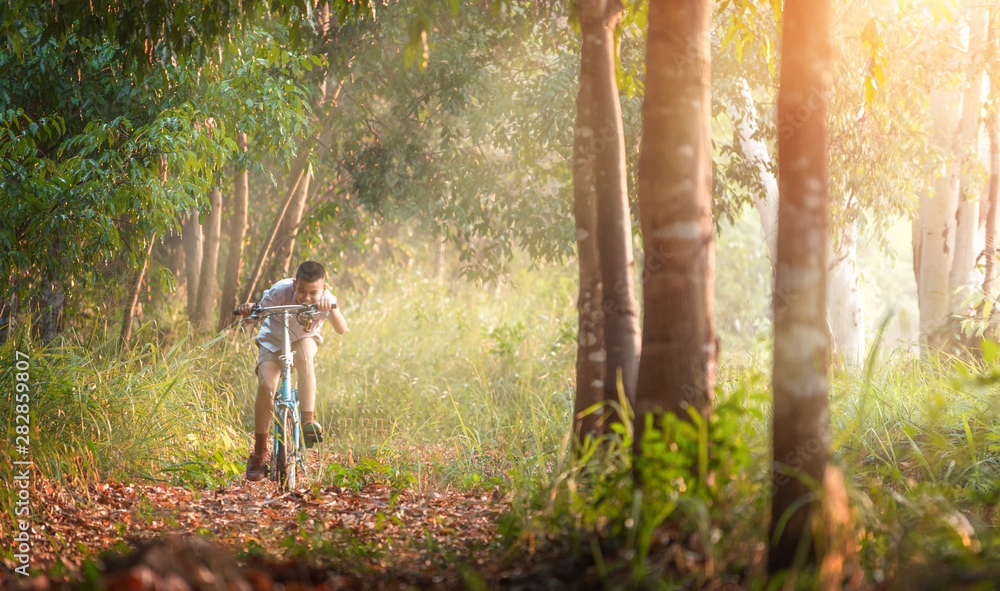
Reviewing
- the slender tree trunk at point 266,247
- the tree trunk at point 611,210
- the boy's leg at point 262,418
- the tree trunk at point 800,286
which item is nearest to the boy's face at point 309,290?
the boy's leg at point 262,418

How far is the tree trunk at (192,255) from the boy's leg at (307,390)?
581cm

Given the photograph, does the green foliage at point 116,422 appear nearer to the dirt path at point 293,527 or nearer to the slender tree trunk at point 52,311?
the dirt path at point 293,527

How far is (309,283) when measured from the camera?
585 centimetres

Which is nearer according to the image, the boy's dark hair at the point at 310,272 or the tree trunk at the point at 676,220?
the tree trunk at the point at 676,220

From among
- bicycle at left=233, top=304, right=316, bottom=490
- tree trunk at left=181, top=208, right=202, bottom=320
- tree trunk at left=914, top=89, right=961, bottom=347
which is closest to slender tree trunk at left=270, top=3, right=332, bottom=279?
tree trunk at left=181, top=208, right=202, bottom=320

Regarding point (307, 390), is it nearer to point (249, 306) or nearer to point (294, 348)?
point (294, 348)

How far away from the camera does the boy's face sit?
19.3 ft

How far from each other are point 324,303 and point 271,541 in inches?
77.6

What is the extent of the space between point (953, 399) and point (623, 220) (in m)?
3.56

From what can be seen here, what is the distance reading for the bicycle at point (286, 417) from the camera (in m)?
5.67

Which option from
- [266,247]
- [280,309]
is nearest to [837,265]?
[280,309]

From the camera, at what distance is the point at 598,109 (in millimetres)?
4055

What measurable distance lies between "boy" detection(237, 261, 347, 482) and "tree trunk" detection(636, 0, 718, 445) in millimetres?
3124

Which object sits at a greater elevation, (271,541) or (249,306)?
(249,306)
